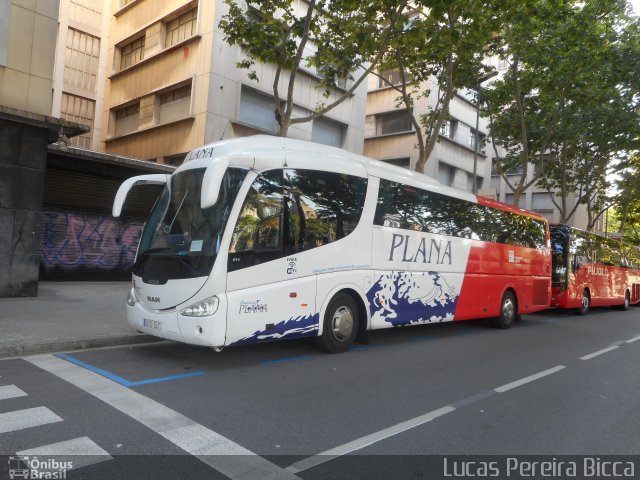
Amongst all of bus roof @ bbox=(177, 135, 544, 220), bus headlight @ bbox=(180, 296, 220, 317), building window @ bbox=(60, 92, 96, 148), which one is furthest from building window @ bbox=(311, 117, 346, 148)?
bus headlight @ bbox=(180, 296, 220, 317)

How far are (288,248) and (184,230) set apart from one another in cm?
143

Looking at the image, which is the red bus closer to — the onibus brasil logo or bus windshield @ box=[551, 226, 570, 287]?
bus windshield @ box=[551, 226, 570, 287]

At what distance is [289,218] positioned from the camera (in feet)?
22.7

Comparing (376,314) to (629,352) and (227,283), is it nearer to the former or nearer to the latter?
(227,283)

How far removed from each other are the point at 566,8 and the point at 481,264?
28.0ft

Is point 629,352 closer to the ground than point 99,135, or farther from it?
closer to the ground

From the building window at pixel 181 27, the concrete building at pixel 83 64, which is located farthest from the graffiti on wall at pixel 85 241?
the concrete building at pixel 83 64

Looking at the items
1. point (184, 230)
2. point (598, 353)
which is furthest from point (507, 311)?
point (184, 230)

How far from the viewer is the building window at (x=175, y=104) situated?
62.0ft

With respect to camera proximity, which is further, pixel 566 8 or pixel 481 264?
pixel 566 8

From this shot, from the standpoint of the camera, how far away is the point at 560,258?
16.2 meters

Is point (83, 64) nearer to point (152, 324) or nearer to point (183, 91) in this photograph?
point (183, 91)

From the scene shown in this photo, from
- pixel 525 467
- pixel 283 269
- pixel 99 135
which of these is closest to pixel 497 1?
pixel 283 269

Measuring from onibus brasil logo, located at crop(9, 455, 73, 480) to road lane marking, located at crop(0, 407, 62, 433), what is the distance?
25.2 inches
